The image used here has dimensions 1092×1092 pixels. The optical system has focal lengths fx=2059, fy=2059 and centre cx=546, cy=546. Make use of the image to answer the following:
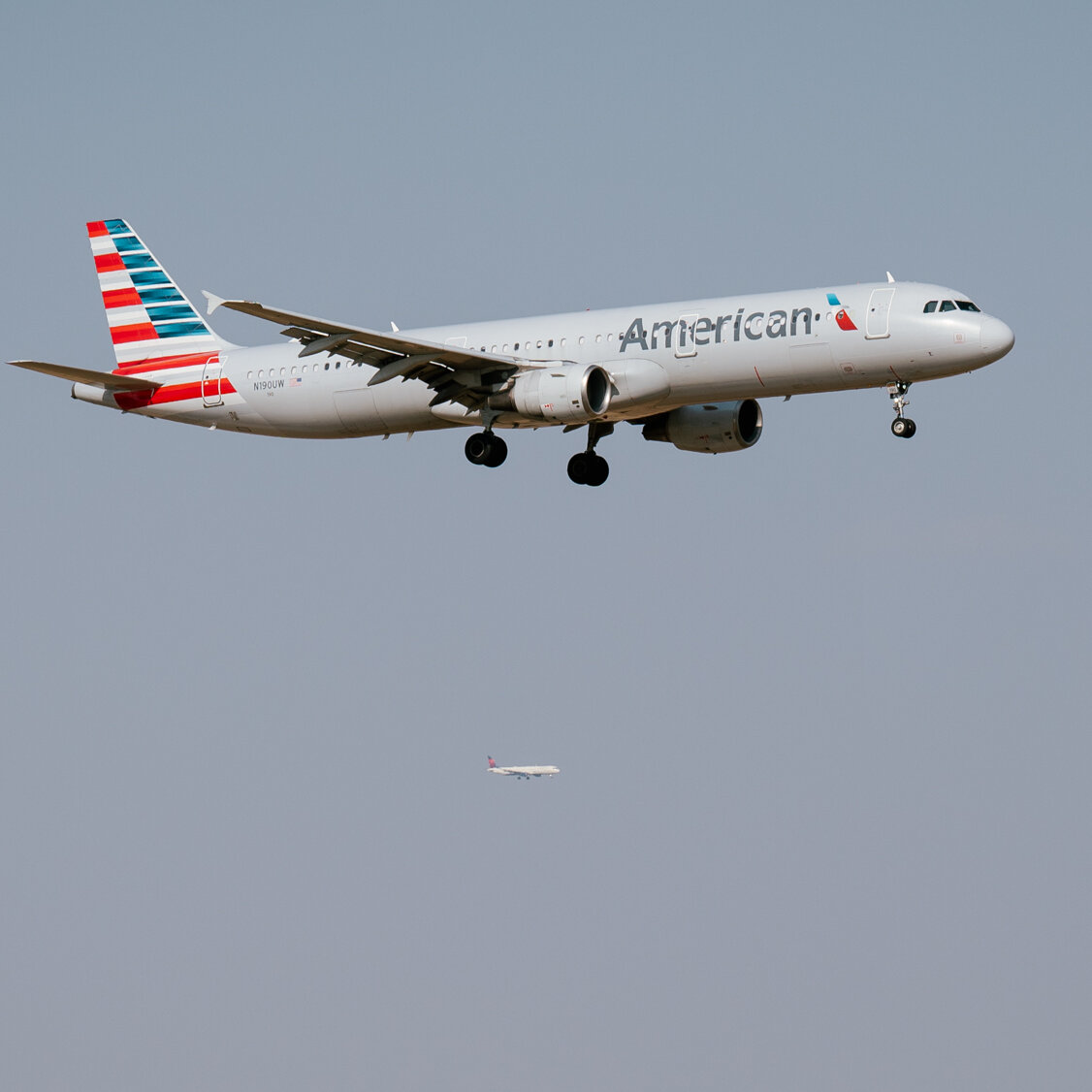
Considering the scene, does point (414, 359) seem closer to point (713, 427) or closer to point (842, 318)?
point (713, 427)

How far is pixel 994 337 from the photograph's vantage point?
47188 mm

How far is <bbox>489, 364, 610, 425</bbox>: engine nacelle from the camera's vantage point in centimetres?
4959

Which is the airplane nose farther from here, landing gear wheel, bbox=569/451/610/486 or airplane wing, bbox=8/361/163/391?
airplane wing, bbox=8/361/163/391

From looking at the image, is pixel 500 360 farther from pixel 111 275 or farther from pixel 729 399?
pixel 111 275

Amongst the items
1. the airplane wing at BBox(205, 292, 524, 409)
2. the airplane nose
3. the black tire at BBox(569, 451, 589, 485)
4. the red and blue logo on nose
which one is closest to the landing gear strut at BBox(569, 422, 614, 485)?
the black tire at BBox(569, 451, 589, 485)

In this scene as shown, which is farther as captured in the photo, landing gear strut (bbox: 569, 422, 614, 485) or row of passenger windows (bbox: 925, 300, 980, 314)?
landing gear strut (bbox: 569, 422, 614, 485)

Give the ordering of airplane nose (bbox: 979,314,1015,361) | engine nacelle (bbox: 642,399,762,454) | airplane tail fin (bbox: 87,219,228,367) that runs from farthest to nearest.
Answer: airplane tail fin (bbox: 87,219,228,367) → engine nacelle (bbox: 642,399,762,454) → airplane nose (bbox: 979,314,1015,361)

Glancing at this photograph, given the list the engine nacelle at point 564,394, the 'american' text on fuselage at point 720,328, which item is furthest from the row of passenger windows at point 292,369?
the 'american' text on fuselage at point 720,328

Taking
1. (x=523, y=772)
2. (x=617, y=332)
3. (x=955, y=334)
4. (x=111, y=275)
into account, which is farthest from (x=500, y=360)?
(x=523, y=772)

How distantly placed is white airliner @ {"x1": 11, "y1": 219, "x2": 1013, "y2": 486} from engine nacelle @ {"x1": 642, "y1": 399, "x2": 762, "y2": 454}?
0.14 ft

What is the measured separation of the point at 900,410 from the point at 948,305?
2.68 metres

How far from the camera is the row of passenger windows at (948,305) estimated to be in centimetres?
4753

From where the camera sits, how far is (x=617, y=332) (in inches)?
1999

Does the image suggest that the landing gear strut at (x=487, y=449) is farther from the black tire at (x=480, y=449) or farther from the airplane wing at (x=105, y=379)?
the airplane wing at (x=105, y=379)
